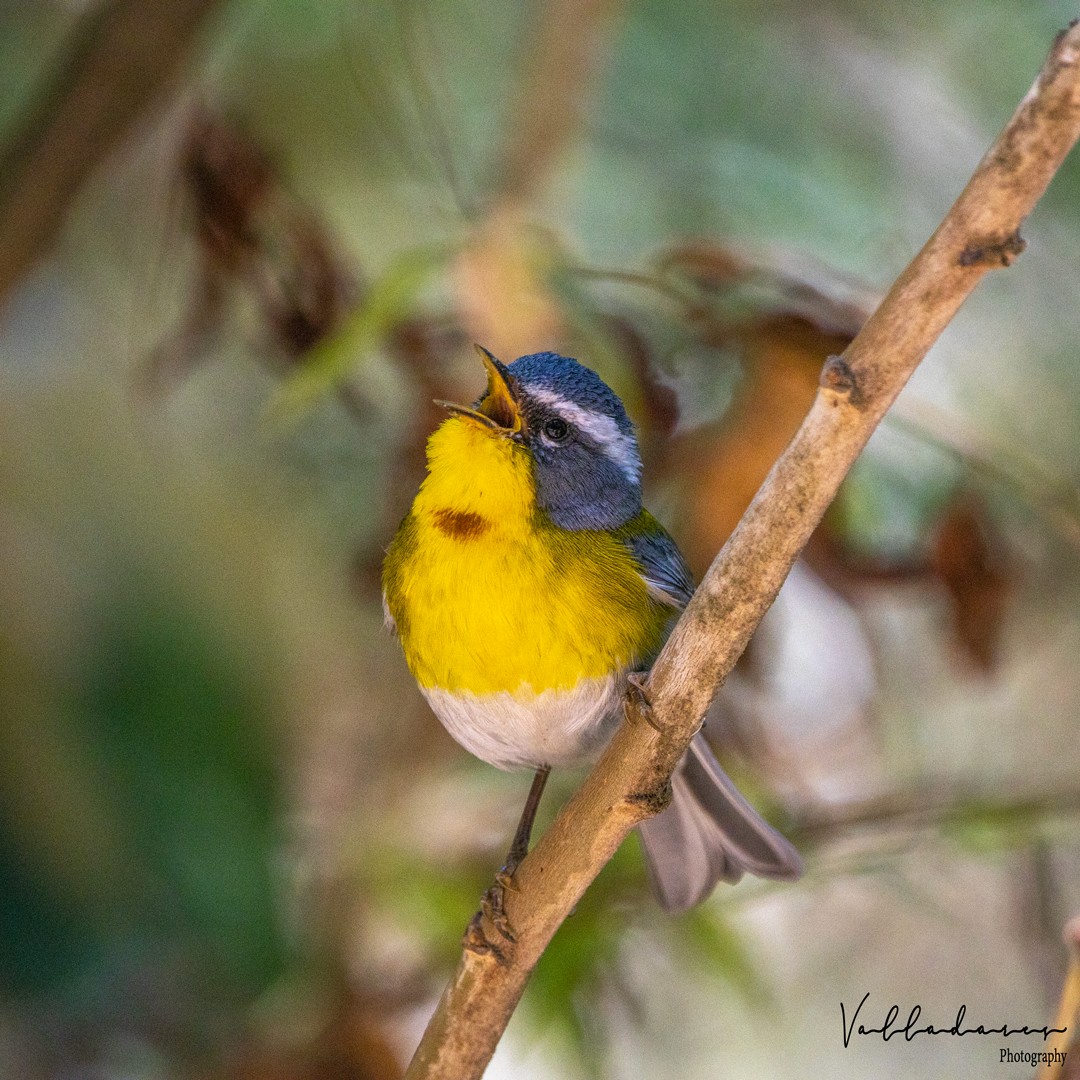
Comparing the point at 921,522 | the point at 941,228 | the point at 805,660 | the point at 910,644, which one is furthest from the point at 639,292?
the point at 941,228

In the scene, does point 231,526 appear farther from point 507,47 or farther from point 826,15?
point 826,15

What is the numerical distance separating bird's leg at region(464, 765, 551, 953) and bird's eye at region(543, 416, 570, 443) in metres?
0.55

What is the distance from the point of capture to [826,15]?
3.48 m

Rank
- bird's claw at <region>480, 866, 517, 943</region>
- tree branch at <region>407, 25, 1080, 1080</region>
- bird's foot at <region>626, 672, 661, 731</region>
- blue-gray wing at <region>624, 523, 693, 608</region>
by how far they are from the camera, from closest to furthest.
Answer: tree branch at <region>407, 25, 1080, 1080</region> < bird's foot at <region>626, 672, 661, 731</region> < bird's claw at <region>480, 866, 517, 943</region> < blue-gray wing at <region>624, 523, 693, 608</region>

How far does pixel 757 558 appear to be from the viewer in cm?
129

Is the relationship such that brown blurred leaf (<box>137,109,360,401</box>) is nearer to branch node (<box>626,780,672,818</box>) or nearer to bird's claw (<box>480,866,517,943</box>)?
bird's claw (<box>480,866,517,943</box>)

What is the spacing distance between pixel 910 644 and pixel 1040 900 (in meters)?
0.76

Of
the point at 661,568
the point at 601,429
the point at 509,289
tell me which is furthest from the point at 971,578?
the point at 509,289

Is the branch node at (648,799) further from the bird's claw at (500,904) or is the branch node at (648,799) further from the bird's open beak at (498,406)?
the bird's open beak at (498,406)

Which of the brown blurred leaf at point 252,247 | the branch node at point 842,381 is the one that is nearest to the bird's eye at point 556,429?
the brown blurred leaf at point 252,247

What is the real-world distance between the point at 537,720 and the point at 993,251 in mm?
1064

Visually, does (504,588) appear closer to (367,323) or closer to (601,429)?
(601,429)

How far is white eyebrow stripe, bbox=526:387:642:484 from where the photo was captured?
2000 mm
